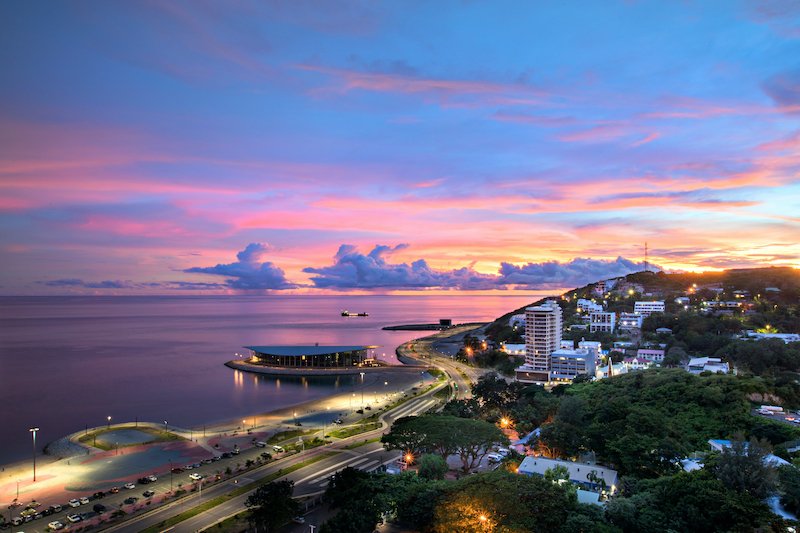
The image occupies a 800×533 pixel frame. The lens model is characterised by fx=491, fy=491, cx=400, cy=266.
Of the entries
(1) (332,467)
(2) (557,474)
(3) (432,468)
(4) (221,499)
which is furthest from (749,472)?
(4) (221,499)

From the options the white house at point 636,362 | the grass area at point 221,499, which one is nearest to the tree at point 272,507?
the grass area at point 221,499

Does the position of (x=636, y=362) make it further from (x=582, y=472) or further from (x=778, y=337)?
(x=582, y=472)

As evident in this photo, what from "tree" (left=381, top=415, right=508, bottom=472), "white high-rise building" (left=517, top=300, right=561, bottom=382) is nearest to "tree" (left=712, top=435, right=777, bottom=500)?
"tree" (left=381, top=415, right=508, bottom=472)

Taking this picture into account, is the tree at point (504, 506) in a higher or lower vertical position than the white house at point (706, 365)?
higher

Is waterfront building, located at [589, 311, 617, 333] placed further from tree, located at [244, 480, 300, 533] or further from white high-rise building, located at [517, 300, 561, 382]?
tree, located at [244, 480, 300, 533]

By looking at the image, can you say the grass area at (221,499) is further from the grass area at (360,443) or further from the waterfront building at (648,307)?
the waterfront building at (648,307)

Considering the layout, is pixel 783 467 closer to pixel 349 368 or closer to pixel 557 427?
pixel 557 427
